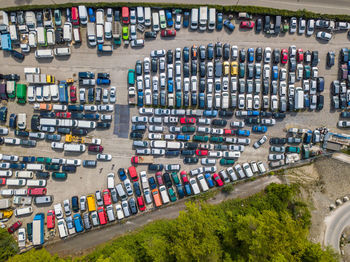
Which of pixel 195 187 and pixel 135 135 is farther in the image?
pixel 135 135

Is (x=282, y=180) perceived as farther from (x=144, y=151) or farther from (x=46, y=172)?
(x=46, y=172)

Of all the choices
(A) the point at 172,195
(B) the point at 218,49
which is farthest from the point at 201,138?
(B) the point at 218,49

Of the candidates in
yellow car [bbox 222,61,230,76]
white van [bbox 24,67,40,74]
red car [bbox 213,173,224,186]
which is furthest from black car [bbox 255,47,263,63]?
white van [bbox 24,67,40,74]

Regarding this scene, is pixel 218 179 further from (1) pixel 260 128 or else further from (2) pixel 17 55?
(2) pixel 17 55

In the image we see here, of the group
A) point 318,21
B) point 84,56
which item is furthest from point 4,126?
point 318,21

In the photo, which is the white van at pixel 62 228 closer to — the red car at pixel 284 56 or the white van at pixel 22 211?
the white van at pixel 22 211
